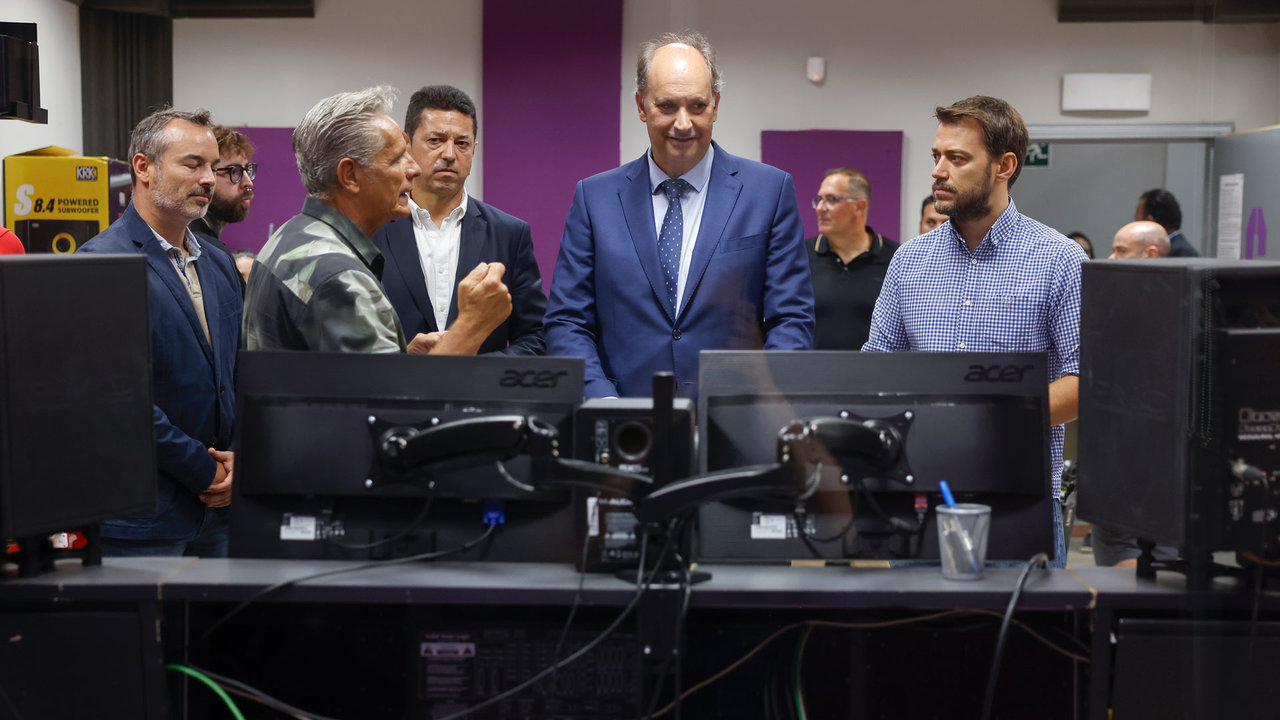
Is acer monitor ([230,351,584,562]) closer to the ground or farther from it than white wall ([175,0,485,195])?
closer to the ground

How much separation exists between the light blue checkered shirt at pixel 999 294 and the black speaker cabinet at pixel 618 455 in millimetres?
905

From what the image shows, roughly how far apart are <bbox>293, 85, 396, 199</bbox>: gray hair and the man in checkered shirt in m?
1.21

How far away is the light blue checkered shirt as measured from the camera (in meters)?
2.35

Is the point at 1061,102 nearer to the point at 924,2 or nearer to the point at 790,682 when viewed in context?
the point at 924,2

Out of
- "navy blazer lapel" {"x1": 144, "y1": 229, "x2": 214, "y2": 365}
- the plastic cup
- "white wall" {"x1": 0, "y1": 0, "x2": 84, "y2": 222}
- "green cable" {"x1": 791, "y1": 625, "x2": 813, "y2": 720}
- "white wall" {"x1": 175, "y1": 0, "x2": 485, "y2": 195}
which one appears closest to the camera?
the plastic cup

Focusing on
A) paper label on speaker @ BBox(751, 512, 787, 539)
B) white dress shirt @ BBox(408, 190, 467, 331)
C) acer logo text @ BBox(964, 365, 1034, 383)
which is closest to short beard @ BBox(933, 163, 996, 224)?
acer logo text @ BBox(964, 365, 1034, 383)

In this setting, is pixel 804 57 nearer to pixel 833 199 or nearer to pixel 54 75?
pixel 833 199

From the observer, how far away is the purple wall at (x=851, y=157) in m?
6.61

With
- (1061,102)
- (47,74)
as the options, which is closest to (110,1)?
(47,74)

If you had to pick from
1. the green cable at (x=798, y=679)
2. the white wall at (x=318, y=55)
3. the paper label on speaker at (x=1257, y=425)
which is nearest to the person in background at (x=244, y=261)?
the white wall at (x=318, y=55)

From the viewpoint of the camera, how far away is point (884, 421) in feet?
5.21

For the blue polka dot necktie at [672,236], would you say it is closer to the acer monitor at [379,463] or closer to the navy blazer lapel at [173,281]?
the acer monitor at [379,463]

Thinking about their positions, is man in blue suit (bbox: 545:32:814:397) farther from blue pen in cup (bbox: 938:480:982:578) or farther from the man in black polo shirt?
the man in black polo shirt

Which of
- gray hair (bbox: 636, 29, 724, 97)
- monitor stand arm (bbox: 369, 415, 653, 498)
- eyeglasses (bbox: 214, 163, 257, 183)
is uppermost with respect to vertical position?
gray hair (bbox: 636, 29, 724, 97)
